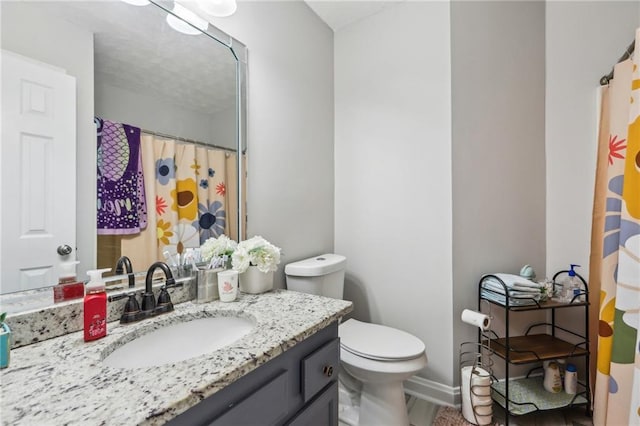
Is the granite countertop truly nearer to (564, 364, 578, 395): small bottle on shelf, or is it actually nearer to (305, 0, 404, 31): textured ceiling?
(564, 364, 578, 395): small bottle on shelf

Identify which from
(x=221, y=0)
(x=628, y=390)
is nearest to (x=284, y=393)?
(x=221, y=0)

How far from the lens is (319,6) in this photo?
1.84m

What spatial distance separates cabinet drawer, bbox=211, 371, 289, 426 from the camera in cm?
60

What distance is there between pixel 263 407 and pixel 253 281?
55 centimetres

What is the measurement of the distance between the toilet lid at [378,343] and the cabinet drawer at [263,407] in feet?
2.21

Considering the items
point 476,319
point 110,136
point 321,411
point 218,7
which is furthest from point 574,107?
point 110,136

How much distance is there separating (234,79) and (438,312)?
1.68 m

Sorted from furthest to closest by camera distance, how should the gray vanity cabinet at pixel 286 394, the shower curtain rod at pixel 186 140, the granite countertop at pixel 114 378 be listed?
the shower curtain rod at pixel 186 140 → the gray vanity cabinet at pixel 286 394 → the granite countertop at pixel 114 378

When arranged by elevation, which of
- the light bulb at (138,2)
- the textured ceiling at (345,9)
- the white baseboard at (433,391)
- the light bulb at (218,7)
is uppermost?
the textured ceiling at (345,9)

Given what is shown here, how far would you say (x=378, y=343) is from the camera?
4.66 feet

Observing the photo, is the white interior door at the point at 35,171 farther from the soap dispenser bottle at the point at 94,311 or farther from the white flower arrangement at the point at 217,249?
the white flower arrangement at the point at 217,249

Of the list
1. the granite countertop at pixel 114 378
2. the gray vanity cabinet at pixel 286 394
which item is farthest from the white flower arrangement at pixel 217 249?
the gray vanity cabinet at pixel 286 394

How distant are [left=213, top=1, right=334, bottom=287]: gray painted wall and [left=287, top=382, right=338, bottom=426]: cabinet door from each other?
74 cm

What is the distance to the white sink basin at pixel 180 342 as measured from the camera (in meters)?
0.77
